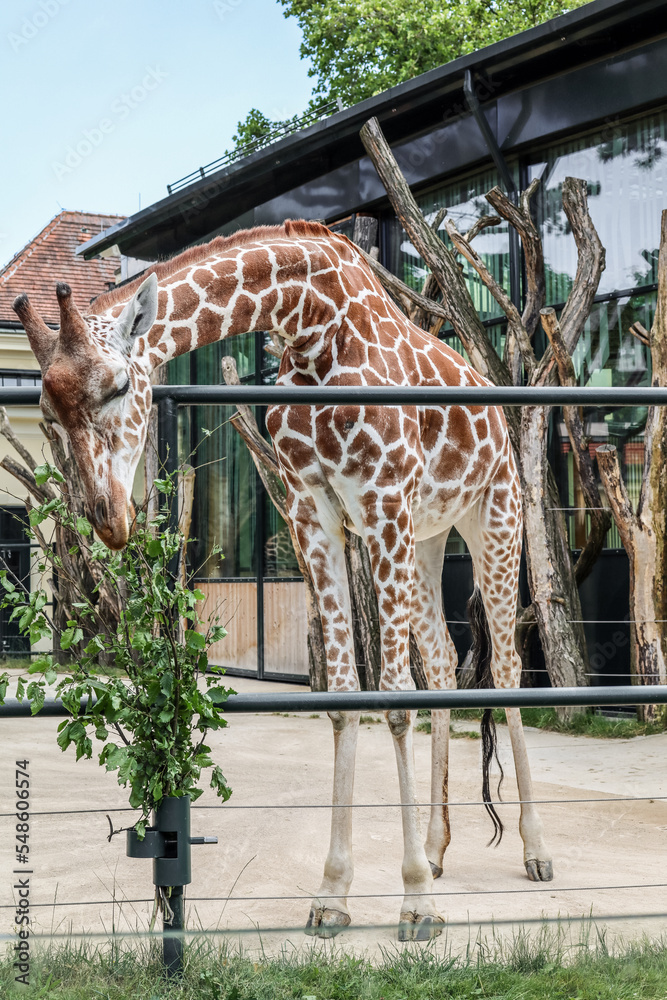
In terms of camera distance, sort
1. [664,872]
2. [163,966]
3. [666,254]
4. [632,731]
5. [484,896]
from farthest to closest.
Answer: [666,254], [632,731], [664,872], [484,896], [163,966]

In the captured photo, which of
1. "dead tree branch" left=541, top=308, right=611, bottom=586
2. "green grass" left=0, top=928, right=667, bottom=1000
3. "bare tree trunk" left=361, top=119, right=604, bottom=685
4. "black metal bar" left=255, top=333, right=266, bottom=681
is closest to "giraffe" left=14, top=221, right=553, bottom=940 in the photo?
"green grass" left=0, top=928, right=667, bottom=1000

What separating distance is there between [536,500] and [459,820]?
3511mm

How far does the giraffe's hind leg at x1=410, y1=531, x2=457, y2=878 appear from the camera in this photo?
350 centimetres

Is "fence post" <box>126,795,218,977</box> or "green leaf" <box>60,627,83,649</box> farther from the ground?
"green leaf" <box>60,627,83,649</box>

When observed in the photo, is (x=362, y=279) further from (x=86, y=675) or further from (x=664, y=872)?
(x=664, y=872)

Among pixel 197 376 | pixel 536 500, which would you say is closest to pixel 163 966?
pixel 536 500

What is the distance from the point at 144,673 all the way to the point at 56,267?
1783 cm

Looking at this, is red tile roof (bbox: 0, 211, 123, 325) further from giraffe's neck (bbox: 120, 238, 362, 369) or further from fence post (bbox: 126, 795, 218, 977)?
fence post (bbox: 126, 795, 218, 977)

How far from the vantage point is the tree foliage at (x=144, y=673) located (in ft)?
6.54

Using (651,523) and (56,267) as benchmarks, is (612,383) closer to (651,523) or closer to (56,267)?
→ (651,523)

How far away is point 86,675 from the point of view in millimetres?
2025

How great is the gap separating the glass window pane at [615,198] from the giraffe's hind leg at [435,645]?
4691 millimetres

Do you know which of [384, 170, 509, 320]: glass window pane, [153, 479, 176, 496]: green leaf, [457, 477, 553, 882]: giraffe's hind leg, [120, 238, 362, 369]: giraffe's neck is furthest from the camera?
[384, 170, 509, 320]: glass window pane

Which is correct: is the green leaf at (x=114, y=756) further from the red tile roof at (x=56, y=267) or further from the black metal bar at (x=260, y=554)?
the red tile roof at (x=56, y=267)
